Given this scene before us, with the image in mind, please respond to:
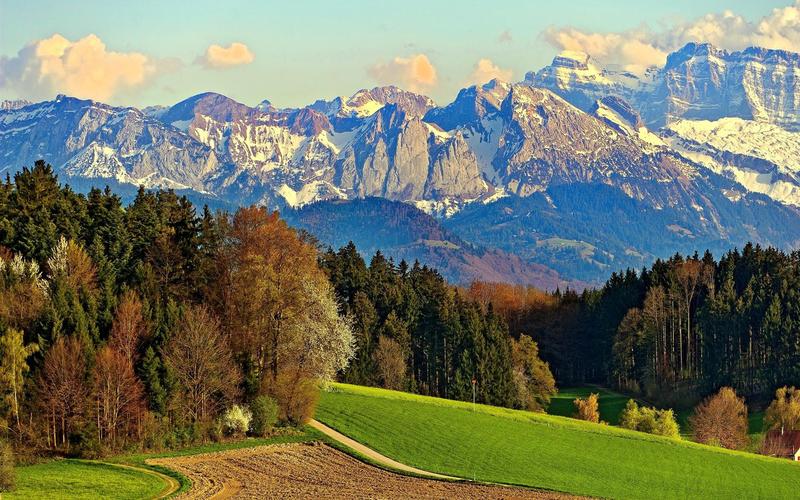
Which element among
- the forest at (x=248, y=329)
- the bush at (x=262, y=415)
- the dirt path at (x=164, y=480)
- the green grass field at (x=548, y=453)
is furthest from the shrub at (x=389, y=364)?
the dirt path at (x=164, y=480)

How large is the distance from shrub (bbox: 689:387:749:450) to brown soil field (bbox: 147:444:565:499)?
52329mm

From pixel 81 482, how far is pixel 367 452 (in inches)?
953

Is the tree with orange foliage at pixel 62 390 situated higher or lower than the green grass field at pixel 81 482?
higher

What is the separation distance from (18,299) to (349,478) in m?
30.5

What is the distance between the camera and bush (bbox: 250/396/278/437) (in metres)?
85.6

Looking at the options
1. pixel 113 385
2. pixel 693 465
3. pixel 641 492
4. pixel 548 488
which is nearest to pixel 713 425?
pixel 693 465

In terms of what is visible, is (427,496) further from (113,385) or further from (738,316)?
(738,316)

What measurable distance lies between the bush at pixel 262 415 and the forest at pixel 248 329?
0.17m

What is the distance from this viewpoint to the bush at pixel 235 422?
8450cm

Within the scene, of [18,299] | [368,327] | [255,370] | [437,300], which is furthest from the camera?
[437,300]

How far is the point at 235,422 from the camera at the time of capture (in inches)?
3324

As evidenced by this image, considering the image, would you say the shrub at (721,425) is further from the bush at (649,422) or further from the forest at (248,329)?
the forest at (248,329)

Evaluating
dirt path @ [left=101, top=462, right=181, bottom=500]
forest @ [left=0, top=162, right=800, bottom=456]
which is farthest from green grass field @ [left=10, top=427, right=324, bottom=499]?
forest @ [left=0, top=162, right=800, bottom=456]

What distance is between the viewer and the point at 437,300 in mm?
153125
